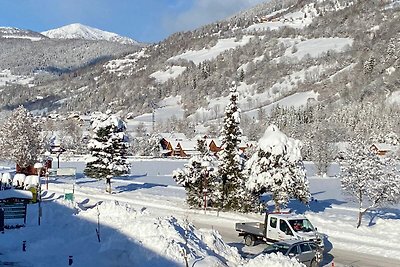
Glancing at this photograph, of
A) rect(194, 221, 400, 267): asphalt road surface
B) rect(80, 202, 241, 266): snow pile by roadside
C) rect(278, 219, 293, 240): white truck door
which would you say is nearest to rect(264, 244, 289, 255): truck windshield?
rect(80, 202, 241, 266): snow pile by roadside

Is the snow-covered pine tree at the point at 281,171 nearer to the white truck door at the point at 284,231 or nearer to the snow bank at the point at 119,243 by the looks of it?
the white truck door at the point at 284,231

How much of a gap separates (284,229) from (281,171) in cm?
833

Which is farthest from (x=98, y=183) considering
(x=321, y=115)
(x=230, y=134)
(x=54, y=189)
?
(x=321, y=115)

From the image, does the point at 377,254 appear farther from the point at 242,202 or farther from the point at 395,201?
the point at 242,202

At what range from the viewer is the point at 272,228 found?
2470cm

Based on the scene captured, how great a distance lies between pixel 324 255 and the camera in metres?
24.1

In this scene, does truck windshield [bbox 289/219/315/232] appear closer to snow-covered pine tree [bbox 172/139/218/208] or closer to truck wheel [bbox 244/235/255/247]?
truck wheel [bbox 244/235/255/247]

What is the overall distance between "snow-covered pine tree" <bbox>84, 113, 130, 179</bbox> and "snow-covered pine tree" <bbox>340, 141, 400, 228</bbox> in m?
22.7

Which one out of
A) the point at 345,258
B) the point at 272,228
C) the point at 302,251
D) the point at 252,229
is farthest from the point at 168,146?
the point at 302,251

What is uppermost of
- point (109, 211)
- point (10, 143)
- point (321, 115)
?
point (321, 115)

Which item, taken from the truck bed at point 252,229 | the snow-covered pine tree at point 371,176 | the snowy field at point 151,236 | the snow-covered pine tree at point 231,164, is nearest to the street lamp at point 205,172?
the snow-covered pine tree at point 231,164

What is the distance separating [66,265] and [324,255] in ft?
39.4

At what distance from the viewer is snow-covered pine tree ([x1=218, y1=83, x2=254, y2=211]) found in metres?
36.1

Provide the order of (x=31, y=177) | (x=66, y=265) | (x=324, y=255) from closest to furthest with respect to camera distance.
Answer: (x=66, y=265) → (x=324, y=255) → (x=31, y=177)
